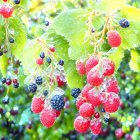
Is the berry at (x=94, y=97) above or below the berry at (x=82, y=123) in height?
above

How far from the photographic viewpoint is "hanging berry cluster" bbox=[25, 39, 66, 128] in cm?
119

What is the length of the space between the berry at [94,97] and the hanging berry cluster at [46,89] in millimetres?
141

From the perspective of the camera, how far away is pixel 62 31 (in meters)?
1.27

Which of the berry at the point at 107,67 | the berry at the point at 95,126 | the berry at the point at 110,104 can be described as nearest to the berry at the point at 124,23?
the berry at the point at 107,67

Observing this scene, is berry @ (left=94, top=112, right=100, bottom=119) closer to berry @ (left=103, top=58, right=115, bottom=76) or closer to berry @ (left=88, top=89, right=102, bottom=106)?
berry @ (left=88, top=89, right=102, bottom=106)

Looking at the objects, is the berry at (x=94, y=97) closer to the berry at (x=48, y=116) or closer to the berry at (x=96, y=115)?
the berry at (x=96, y=115)

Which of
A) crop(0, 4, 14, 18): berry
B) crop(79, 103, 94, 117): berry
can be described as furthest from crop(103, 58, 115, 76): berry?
crop(0, 4, 14, 18): berry

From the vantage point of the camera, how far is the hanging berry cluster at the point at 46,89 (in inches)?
46.7

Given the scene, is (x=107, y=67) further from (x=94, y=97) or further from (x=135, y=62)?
(x=135, y=62)

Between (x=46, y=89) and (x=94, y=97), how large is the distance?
0.92 ft

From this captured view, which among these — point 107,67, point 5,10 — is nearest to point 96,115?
point 107,67

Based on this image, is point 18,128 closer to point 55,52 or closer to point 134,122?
point 134,122

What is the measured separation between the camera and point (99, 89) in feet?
3.67

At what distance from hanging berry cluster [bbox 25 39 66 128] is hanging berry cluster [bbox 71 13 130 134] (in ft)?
0.37
